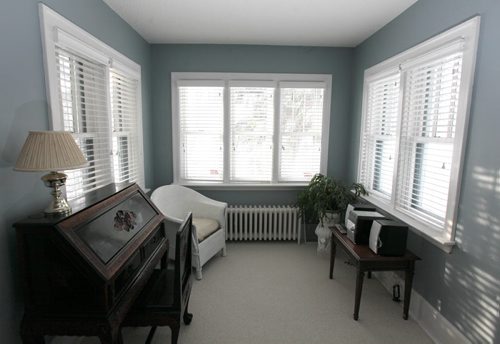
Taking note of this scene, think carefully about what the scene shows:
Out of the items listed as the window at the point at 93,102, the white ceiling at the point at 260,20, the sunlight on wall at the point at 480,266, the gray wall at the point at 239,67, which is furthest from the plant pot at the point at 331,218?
the window at the point at 93,102

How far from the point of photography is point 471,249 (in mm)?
1751

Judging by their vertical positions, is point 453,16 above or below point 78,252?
above

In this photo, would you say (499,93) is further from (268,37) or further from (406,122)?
(268,37)

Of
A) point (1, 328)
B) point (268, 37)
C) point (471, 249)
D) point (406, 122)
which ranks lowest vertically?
point (1, 328)

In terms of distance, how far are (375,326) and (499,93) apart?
71.8 inches

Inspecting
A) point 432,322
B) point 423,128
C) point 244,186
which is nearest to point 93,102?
point 244,186

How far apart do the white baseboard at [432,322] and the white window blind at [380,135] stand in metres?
0.99

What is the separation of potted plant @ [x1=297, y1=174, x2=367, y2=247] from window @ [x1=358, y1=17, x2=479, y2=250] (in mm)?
272

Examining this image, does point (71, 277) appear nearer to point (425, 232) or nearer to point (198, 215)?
point (198, 215)

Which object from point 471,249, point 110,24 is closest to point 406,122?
point 471,249

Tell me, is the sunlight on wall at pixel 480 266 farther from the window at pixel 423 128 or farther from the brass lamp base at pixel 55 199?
the brass lamp base at pixel 55 199

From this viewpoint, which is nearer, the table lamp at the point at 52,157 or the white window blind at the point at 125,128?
the table lamp at the point at 52,157

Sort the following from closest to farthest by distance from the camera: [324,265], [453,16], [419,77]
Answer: [453,16], [419,77], [324,265]

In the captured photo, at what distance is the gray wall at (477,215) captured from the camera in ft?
5.19
